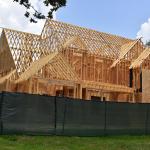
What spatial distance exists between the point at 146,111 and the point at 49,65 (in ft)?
27.1

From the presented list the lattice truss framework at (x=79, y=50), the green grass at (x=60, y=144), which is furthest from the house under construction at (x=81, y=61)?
the green grass at (x=60, y=144)

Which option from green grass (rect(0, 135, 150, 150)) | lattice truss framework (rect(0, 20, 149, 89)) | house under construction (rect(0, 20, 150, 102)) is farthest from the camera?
lattice truss framework (rect(0, 20, 149, 89))

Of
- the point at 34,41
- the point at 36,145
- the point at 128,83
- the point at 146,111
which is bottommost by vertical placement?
the point at 36,145

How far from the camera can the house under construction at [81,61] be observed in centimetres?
2911

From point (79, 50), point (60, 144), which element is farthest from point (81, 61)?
point (60, 144)

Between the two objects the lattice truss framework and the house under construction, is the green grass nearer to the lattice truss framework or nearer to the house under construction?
the house under construction

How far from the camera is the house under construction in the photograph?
1146 inches

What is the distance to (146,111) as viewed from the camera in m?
20.4

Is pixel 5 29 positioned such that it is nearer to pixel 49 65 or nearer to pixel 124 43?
pixel 49 65

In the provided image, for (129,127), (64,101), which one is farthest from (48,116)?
(129,127)

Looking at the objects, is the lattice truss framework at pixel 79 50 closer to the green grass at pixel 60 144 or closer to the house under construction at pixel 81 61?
the house under construction at pixel 81 61

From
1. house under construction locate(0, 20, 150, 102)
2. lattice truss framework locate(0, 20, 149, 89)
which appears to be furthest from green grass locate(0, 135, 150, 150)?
lattice truss framework locate(0, 20, 149, 89)

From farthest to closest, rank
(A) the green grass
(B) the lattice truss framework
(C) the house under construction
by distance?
(B) the lattice truss framework, (C) the house under construction, (A) the green grass

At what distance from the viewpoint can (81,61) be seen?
30.8 meters
